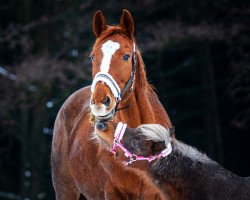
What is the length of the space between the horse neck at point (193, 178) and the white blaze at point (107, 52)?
1.76 metres

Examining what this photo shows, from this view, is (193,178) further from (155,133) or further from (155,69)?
(155,69)

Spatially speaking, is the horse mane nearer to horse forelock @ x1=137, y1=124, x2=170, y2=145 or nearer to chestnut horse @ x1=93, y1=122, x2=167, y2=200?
chestnut horse @ x1=93, y1=122, x2=167, y2=200

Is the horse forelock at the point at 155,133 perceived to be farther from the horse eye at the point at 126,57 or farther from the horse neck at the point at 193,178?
the horse eye at the point at 126,57

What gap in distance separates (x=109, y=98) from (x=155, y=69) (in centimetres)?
1168

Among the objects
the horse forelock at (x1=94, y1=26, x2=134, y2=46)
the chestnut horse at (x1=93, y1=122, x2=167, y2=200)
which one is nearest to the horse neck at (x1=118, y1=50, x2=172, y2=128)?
the horse forelock at (x1=94, y1=26, x2=134, y2=46)

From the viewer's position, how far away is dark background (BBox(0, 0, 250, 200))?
16.4m

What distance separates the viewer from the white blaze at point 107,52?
20.4 feet

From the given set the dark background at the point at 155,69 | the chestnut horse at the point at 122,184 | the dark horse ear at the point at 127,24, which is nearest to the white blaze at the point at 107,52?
the dark horse ear at the point at 127,24

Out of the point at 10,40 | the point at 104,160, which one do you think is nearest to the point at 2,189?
the point at 10,40

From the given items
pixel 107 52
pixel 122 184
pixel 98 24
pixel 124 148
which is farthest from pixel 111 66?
pixel 124 148

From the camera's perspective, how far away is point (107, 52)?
6.31 m

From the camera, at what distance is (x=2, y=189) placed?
762 inches

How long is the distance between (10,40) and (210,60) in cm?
526

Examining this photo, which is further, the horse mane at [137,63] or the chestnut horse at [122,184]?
the horse mane at [137,63]
